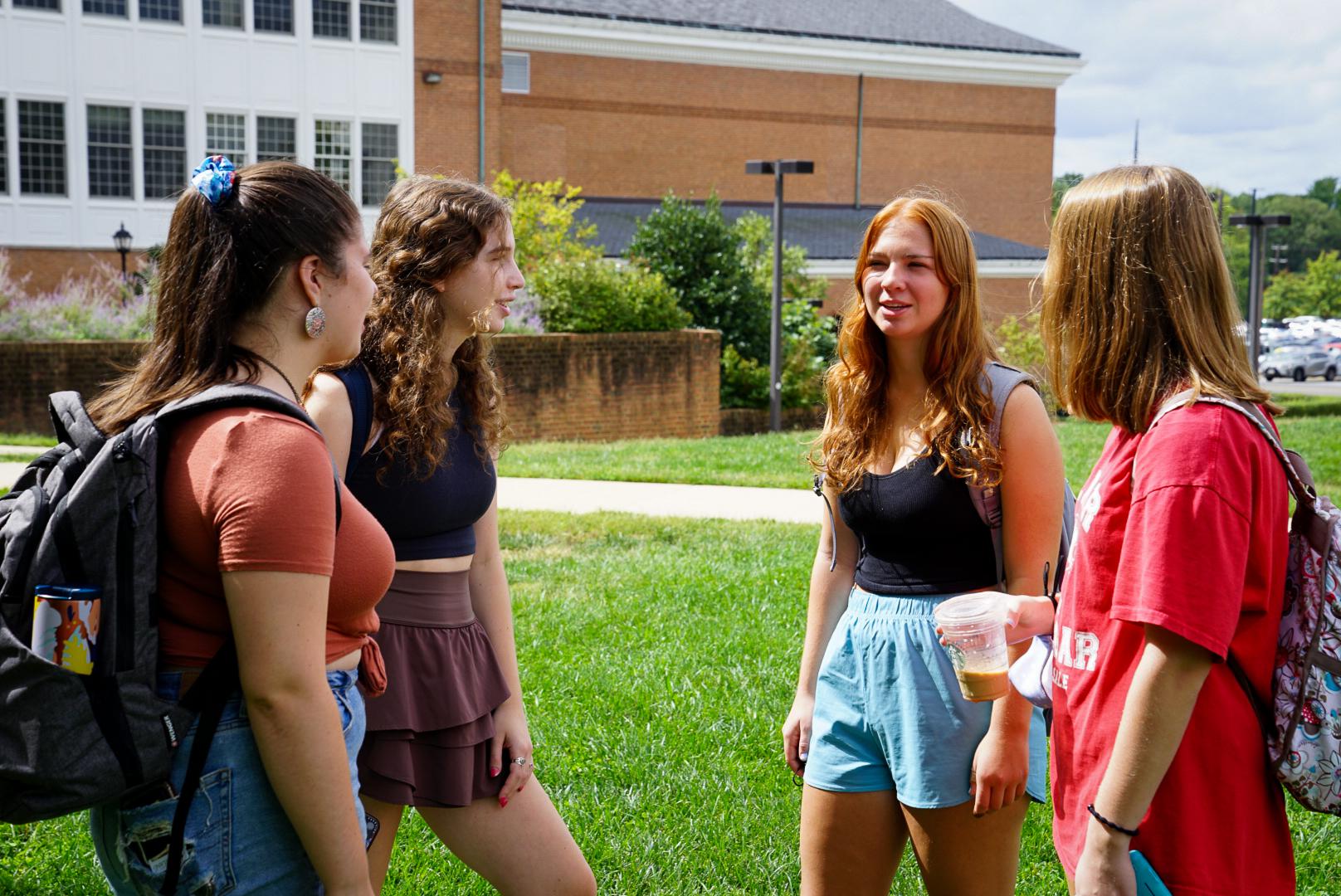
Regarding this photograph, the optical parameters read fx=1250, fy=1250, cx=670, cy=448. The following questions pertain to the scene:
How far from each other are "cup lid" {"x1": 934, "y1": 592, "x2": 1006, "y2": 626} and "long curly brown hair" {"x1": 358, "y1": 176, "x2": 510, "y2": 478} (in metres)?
1.11

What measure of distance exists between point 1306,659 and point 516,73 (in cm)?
3698

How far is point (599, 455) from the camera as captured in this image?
48.5 ft

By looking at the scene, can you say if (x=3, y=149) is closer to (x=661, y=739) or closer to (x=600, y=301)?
(x=600, y=301)

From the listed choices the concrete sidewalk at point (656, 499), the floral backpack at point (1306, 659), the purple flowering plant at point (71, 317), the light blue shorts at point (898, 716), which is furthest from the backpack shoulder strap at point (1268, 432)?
the purple flowering plant at point (71, 317)

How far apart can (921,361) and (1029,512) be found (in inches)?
19.1

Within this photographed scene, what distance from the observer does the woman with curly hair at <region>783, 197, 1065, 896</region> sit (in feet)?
9.12

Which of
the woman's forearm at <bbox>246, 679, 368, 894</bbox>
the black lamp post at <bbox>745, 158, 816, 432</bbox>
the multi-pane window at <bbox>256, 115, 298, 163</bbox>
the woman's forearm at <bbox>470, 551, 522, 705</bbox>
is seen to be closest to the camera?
the woman's forearm at <bbox>246, 679, 368, 894</bbox>

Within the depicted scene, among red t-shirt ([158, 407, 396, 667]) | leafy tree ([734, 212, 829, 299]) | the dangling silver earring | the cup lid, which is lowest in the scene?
the cup lid

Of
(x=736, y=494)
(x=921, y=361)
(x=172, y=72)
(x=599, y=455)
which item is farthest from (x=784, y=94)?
(x=921, y=361)

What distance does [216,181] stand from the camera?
2.03 metres

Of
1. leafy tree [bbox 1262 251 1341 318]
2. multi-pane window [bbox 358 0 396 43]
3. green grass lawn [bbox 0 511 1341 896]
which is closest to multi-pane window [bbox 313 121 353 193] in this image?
multi-pane window [bbox 358 0 396 43]

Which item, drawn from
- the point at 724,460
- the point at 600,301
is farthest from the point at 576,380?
the point at 724,460

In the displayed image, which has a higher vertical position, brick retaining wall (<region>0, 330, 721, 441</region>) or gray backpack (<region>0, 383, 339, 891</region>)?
gray backpack (<region>0, 383, 339, 891</region>)

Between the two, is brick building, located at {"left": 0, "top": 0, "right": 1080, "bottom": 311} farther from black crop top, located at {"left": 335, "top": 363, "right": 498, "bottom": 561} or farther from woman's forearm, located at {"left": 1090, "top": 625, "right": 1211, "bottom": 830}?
woman's forearm, located at {"left": 1090, "top": 625, "right": 1211, "bottom": 830}
